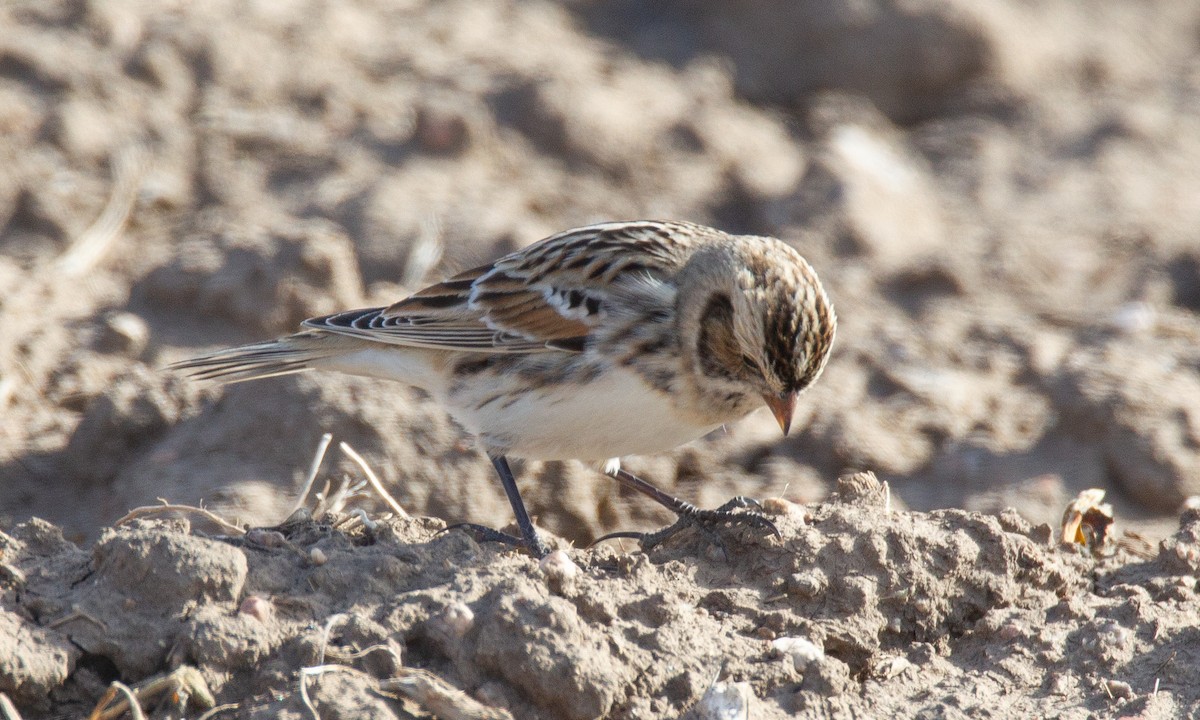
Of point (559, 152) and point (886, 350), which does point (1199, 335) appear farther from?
point (559, 152)

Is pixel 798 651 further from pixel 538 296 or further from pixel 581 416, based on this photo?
pixel 538 296

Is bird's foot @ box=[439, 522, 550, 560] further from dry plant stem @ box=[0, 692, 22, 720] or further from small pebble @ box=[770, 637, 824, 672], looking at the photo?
dry plant stem @ box=[0, 692, 22, 720]

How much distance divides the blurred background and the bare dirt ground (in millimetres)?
26

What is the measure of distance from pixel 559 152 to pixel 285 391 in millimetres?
3228

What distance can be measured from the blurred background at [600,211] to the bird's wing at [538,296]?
70cm

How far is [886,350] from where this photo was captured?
27.7ft

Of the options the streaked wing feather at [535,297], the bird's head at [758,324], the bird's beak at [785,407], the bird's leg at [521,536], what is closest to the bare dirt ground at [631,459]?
the bird's leg at [521,536]

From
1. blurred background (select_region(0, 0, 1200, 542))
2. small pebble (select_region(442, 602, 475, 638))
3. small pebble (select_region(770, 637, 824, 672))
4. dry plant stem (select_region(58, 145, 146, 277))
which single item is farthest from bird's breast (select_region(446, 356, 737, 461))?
dry plant stem (select_region(58, 145, 146, 277))

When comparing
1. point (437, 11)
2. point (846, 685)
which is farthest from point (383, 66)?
point (846, 685)

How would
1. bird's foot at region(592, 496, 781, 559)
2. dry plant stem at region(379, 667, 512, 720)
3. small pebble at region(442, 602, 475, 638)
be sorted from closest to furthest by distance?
dry plant stem at region(379, 667, 512, 720)
small pebble at region(442, 602, 475, 638)
bird's foot at region(592, 496, 781, 559)

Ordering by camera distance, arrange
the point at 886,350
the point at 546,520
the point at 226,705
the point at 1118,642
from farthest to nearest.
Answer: the point at 886,350 < the point at 546,520 < the point at 1118,642 < the point at 226,705

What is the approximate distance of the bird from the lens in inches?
221

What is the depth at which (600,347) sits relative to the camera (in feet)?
19.3

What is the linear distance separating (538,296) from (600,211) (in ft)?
10.1
